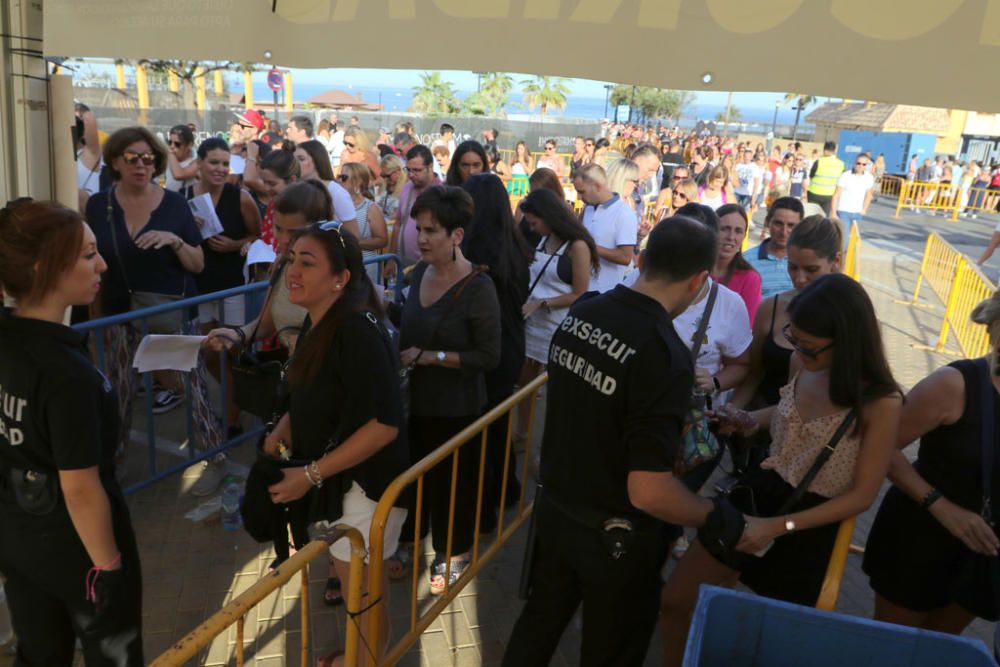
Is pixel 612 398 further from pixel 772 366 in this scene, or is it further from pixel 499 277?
pixel 499 277

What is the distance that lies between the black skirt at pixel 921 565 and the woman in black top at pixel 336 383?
1.90 m

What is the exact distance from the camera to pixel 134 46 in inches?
95.2

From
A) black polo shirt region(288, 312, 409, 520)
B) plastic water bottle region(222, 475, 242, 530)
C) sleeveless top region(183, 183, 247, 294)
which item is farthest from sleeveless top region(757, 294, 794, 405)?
sleeveless top region(183, 183, 247, 294)

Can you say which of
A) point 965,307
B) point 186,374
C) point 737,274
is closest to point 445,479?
point 186,374

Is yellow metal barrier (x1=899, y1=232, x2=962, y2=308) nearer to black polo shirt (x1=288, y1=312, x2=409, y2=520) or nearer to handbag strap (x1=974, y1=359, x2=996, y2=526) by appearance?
handbag strap (x1=974, y1=359, x2=996, y2=526)

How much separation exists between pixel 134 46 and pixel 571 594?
2.40m

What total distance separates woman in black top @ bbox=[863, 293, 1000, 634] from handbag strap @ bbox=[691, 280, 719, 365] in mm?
1025

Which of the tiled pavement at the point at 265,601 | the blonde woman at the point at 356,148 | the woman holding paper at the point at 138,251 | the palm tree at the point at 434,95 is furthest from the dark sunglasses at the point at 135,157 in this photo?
the palm tree at the point at 434,95

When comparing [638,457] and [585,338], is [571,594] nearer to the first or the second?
[638,457]

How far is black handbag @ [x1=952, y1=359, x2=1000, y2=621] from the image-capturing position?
2457mm

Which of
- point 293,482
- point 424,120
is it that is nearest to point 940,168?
point 424,120

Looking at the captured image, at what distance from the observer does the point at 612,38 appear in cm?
193

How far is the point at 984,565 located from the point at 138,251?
14.8 feet

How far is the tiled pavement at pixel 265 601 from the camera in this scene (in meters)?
3.32
